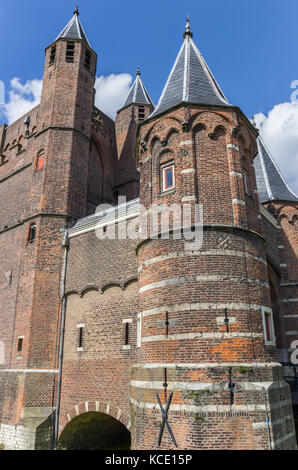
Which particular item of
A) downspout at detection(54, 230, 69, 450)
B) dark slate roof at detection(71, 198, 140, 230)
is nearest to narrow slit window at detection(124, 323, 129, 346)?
downspout at detection(54, 230, 69, 450)

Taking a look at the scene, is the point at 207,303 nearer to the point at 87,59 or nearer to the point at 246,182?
the point at 246,182

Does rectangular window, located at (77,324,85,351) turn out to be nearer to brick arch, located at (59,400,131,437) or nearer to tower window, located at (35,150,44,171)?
brick arch, located at (59,400,131,437)

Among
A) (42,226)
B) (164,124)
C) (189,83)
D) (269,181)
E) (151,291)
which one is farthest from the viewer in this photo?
(269,181)

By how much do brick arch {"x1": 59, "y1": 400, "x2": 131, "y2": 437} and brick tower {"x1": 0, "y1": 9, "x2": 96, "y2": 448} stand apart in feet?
2.20

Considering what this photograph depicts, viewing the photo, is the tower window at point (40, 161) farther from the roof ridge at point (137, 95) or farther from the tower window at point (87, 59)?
the roof ridge at point (137, 95)

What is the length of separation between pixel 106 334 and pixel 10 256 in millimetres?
8141

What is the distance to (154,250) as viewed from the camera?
10.7 m

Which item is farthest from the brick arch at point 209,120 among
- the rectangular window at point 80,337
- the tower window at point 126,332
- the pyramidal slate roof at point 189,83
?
the rectangular window at point 80,337

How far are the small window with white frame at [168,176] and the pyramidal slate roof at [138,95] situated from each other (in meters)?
15.8

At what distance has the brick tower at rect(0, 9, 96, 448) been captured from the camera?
14.4 metres

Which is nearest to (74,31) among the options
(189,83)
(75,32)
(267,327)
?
(75,32)

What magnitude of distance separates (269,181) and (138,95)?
42.0ft

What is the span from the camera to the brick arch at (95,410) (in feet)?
39.4

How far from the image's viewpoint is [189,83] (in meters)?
12.7
